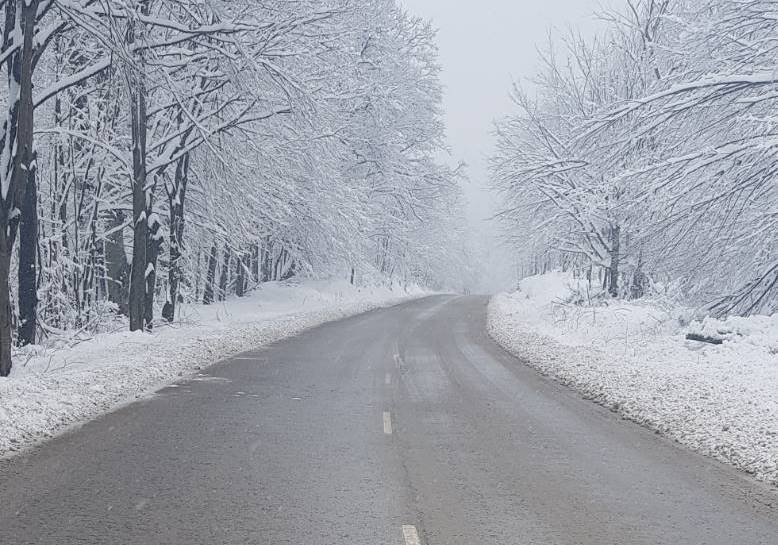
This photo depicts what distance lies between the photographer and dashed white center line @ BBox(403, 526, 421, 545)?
521 cm

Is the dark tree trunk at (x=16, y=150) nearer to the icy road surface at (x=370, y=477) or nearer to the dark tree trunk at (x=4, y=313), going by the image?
the dark tree trunk at (x=4, y=313)

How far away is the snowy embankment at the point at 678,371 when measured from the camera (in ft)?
28.3

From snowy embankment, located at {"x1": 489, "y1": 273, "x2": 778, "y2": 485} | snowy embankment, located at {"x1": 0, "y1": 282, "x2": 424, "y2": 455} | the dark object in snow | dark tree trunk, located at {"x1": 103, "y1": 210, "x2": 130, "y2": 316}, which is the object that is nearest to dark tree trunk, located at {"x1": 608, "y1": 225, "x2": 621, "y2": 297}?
snowy embankment, located at {"x1": 489, "y1": 273, "x2": 778, "y2": 485}

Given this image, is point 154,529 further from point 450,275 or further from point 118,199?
point 450,275

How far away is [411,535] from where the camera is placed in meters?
5.35

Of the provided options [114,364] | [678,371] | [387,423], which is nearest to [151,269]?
[114,364]

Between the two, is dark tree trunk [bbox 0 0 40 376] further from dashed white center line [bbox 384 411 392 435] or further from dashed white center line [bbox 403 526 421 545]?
dashed white center line [bbox 403 526 421 545]

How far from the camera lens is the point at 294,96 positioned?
48.1 ft

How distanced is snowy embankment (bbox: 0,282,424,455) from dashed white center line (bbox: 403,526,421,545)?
4.56m

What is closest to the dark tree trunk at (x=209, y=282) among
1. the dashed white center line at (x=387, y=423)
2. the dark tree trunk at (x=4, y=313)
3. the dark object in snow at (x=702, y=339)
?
the dark tree trunk at (x=4, y=313)

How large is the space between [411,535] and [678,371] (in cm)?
876

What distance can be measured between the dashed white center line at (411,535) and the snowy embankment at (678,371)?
402 centimetres

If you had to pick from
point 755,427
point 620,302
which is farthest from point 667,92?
point 620,302

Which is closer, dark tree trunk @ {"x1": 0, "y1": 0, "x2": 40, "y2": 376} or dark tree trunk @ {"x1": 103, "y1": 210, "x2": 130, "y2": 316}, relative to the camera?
dark tree trunk @ {"x1": 0, "y1": 0, "x2": 40, "y2": 376}
